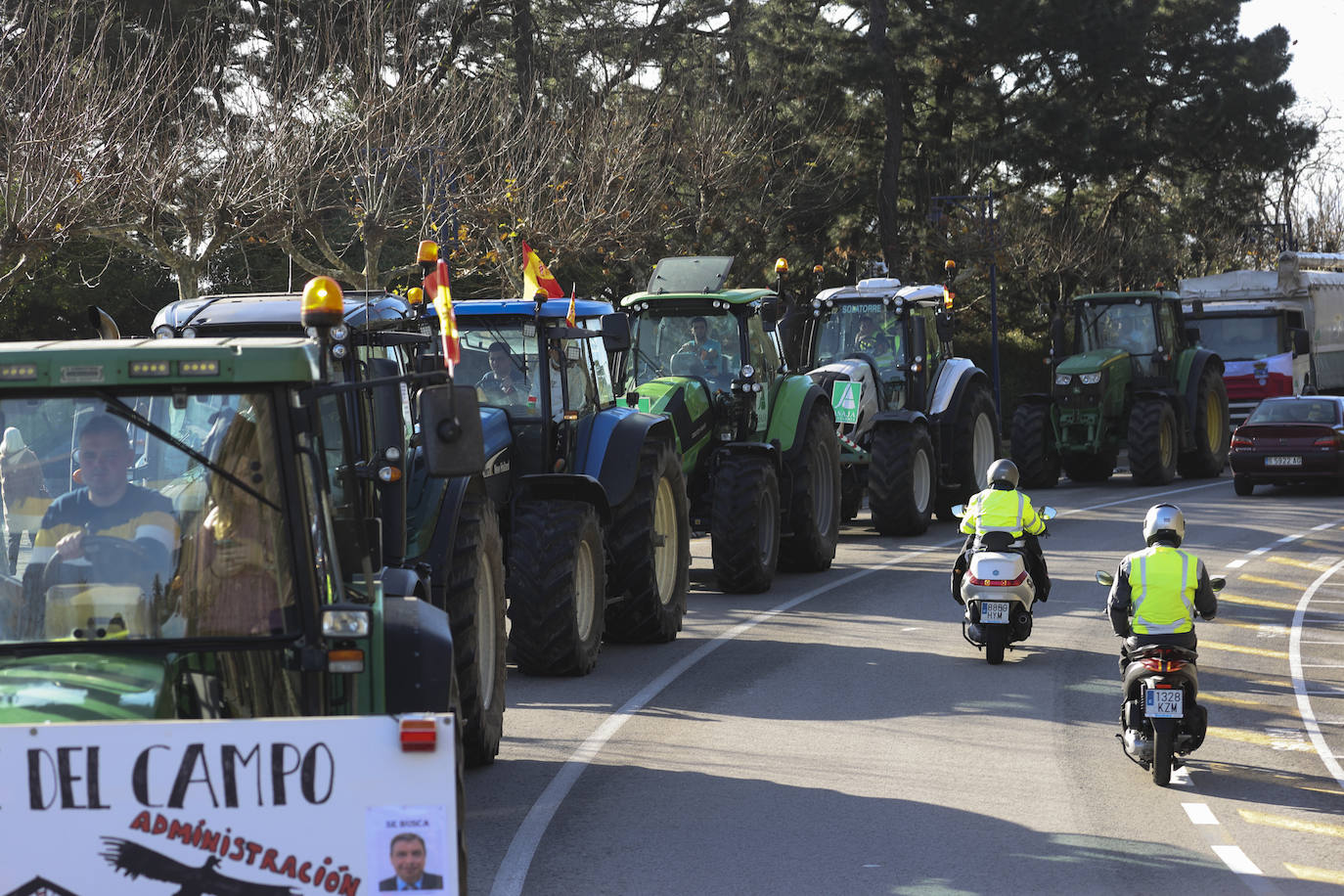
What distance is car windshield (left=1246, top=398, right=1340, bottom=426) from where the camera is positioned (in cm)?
2530

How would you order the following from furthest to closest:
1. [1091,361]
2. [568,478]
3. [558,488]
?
[1091,361] → [558,488] → [568,478]

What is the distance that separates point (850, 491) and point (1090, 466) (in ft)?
25.0

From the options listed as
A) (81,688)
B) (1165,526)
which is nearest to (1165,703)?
(1165,526)

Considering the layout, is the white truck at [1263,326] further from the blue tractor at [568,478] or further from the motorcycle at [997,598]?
the blue tractor at [568,478]

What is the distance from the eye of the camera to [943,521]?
22.5 m

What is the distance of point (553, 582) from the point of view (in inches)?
431

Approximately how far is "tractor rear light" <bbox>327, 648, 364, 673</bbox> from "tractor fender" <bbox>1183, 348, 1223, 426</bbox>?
23.1 metres

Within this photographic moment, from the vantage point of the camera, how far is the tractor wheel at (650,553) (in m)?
12.5

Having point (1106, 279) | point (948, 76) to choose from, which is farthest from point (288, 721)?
point (1106, 279)

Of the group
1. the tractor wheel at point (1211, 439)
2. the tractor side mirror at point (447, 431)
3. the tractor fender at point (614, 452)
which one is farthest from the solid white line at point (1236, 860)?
the tractor wheel at point (1211, 439)

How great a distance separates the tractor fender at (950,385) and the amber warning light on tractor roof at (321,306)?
16.1m

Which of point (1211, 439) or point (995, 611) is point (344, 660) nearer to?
point (995, 611)

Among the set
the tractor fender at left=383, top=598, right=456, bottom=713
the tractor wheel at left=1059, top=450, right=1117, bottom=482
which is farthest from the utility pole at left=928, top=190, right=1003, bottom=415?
the tractor fender at left=383, top=598, right=456, bottom=713

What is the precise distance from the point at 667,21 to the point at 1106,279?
622 inches
